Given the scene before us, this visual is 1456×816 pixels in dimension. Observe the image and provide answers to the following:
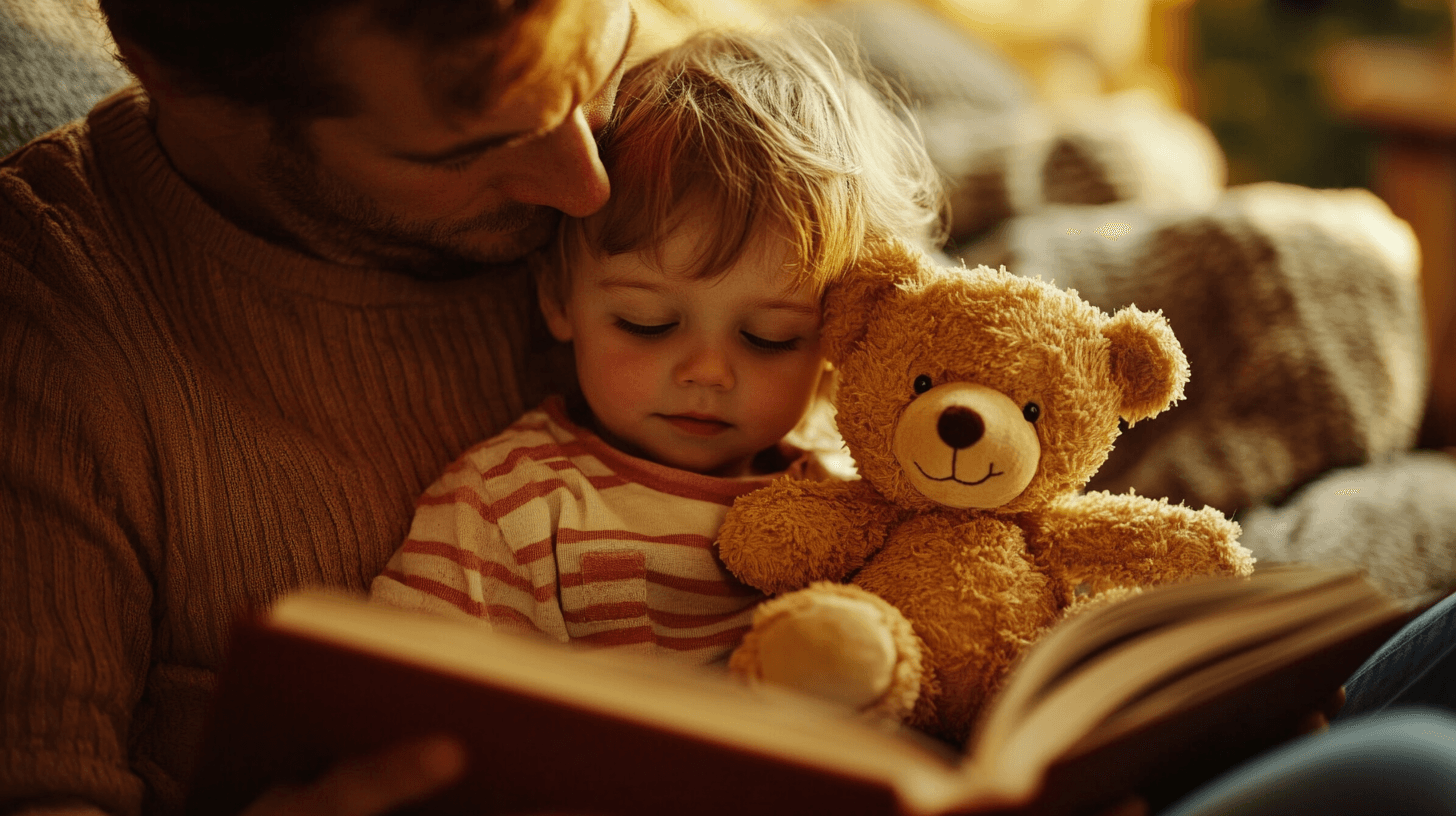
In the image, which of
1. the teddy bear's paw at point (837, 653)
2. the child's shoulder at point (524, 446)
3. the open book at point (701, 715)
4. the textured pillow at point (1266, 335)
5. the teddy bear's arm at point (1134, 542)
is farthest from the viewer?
the textured pillow at point (1266, 335)

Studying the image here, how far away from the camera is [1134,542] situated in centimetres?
72

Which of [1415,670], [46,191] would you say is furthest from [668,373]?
[1415,670]

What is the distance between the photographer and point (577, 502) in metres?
0.80

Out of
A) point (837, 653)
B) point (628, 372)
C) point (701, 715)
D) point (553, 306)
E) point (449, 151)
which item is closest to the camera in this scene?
point (701, 715)

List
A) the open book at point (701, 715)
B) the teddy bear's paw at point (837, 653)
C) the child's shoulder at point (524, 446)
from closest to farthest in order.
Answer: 1. the open book at point (701, 715)
2. the teddy bear's paw at point (837, 653)
3. the child's shoulder at point (524, 446)

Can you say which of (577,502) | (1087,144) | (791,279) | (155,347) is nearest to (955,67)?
(1087,144)

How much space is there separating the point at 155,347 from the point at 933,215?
68 cm

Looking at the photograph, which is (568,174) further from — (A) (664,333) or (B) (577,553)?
(B) (577,553)

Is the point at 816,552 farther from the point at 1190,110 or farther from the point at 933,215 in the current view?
the point at 1190,110

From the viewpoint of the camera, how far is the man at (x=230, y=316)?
640 millimetres

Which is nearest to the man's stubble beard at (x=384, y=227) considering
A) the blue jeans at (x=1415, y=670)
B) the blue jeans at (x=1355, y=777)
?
the blue jeans at (x=1355, y=777)

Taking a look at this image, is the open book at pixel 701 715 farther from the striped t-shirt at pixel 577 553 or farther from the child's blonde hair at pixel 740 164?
the child's blonde hair at pixel 740 164

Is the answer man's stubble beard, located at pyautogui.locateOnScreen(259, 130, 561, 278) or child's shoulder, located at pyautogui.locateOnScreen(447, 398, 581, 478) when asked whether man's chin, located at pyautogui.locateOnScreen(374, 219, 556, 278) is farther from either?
child's shoulder, located at pyautogui.locateOnScreen(447, 398, 581, 478)

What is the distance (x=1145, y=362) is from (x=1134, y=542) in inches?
5.0
